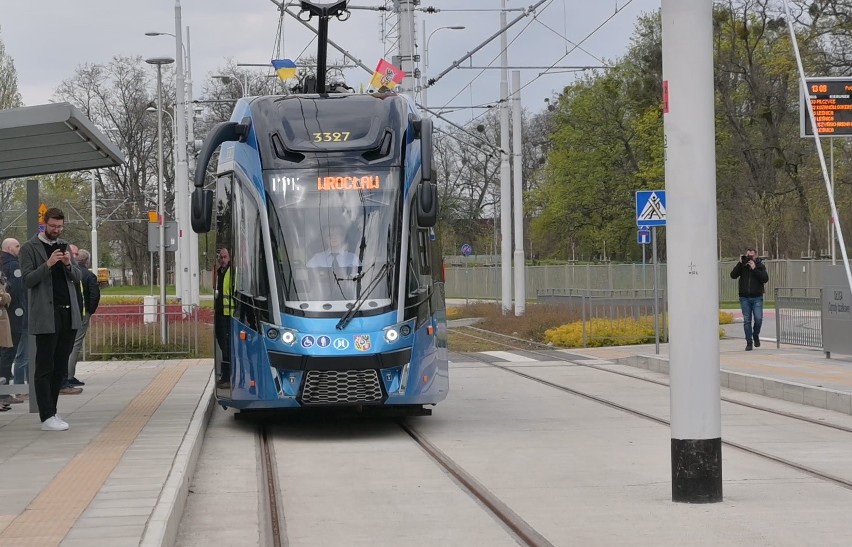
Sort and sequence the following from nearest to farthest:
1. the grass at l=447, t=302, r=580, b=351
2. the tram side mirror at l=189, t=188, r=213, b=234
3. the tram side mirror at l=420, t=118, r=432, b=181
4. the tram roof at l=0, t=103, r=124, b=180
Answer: the tram roof at l=0, t=103, r=124, b=180
the tram side mirror at l=420, t=118, r=432, b=181
the tram side mirror at l=189, t=188, r=213, b=234
the grass at l=447, t=302, r=580, b=351

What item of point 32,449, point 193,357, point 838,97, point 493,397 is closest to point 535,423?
point 493,397

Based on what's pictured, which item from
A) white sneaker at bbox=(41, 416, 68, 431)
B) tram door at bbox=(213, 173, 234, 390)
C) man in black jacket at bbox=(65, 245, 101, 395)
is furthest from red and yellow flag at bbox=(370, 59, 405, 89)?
white sneaker at bbox=(41, 416, 68, 431)

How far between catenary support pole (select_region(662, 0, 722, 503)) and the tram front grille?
4.34m

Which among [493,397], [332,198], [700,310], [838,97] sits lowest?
[493,397]

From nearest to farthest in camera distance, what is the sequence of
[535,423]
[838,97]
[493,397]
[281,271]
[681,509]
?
1. [681,509]
2. [281,271]
3. [535,423]
4. [493,397]
5. [838,97]

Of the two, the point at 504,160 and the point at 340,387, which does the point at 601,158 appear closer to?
the point at 504,160

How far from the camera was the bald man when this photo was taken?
14.6 meters

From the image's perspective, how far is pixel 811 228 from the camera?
173 feet

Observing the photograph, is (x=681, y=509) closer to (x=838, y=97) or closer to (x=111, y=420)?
(x=111, y=420)

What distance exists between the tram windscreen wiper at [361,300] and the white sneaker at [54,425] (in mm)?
2686

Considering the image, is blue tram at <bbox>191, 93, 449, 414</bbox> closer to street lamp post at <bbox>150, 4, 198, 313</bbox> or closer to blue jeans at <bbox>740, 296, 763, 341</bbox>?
blue jeans at <bbox>740, 296, 763, 341</bbox>

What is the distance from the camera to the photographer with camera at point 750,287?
77.0ft

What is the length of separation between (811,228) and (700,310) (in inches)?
1811

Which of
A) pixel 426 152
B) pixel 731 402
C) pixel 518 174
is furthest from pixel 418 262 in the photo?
pixel 518 174
